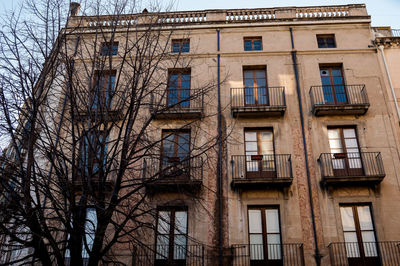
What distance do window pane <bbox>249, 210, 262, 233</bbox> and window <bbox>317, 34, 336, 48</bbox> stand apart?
10.1m

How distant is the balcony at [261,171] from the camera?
14.5 metres

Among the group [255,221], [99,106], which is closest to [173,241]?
[255,221]

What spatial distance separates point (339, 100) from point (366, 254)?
7317 millimetres

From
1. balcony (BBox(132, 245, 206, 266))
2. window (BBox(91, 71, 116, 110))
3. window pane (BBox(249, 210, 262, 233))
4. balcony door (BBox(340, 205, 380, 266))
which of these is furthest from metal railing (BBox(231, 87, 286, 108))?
balcony (BBox(132, 245, 206, 266))

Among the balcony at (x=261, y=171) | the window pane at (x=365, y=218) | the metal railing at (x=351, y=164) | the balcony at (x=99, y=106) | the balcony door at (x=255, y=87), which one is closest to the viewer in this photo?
the balcony at (x=99, y=106)

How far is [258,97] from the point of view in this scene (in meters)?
17.4

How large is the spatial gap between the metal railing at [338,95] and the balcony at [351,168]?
2686mm

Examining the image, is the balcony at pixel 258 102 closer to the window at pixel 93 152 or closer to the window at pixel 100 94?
the window at pixel 100 94

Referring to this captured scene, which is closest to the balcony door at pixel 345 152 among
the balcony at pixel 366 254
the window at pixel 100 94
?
the balcony at pixel 366 254

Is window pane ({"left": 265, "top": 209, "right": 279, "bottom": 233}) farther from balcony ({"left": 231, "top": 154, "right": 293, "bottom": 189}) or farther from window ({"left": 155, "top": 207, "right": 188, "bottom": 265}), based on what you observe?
window ({"left": 155, "top": 207, "right": 188, "bottom": 265})

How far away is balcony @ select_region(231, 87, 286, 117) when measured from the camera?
16.3m

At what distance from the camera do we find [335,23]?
19.1 meters

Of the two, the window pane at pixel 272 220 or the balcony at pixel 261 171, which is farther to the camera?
the balcony at pixel 261 171

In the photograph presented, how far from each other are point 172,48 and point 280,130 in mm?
7563
